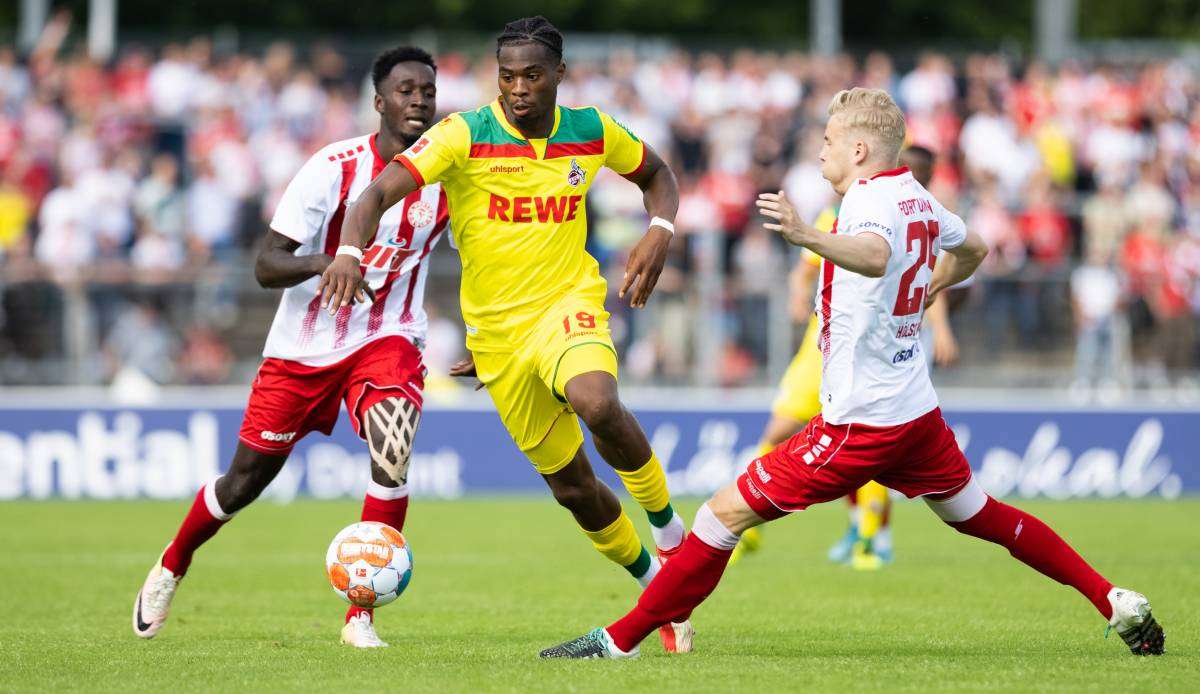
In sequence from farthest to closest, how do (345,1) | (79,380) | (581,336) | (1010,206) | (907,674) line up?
(345,1)
(1010,206)
(79,380)
(581,336)
(907,674)

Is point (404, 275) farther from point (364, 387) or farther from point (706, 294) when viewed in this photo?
point (706, 294)

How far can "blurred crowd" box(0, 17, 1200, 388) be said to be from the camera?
17.8 m

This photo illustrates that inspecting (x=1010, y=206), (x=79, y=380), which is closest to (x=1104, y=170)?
(x=1010, y=206)

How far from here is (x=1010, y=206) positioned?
67.6 feet

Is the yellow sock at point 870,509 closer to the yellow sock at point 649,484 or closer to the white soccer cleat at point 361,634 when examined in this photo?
the yellow sock at point 649,484

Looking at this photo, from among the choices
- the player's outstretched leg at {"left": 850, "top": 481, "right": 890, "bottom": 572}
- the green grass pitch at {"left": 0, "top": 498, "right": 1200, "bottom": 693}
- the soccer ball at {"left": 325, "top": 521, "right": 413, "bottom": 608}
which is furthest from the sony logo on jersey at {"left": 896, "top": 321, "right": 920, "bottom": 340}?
the player's outstretched leg at {"left": 850, "top": 481, "right": 890, "bottom": 572}

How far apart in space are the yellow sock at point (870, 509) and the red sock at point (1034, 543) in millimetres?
4270

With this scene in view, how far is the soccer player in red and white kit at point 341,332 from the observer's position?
7.66m

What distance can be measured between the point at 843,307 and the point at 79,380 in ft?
40.3

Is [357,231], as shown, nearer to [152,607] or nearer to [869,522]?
[152,607]

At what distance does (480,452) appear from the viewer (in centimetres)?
1770

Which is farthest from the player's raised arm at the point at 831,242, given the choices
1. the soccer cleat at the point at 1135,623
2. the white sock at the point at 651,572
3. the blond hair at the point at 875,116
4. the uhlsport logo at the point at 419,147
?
the white sock at the point at 651,572

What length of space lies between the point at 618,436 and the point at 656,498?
1.60ft

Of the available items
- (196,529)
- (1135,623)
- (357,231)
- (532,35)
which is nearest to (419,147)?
(357,231)
